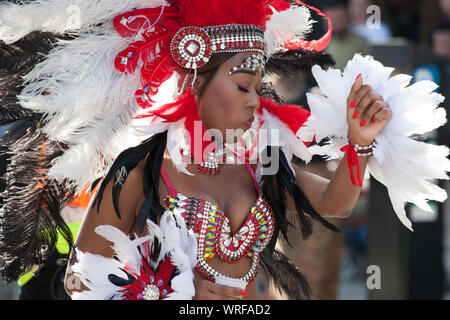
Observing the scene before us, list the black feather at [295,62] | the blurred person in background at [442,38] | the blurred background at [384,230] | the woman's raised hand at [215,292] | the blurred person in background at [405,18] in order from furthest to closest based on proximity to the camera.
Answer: the blurred person in background at [405,18]
the blurred person in background at [442,38]
the blurred background at [384,230]
the black feather at [295,62]
the woman's raised hand at [215,292]

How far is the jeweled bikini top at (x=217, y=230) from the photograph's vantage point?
2.46 meters

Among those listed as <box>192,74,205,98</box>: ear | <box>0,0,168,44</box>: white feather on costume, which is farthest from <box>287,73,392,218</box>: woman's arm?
<box>0,0,168,44</box>: white feather on costume

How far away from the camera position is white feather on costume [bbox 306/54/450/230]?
235 centimetres

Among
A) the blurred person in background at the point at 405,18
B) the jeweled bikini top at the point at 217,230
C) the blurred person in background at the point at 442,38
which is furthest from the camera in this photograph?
the blurred person in background at the point at 405,18

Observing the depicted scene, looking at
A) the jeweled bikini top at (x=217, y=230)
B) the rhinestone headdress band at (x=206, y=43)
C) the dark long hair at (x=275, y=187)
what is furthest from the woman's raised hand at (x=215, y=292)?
the rhinestone headdress band at (x=206, y=43)

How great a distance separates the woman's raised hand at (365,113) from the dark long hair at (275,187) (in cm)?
44

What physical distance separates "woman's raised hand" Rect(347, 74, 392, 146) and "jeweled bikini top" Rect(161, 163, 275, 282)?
1.66ft

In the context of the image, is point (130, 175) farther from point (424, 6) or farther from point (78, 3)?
point (424, 6)

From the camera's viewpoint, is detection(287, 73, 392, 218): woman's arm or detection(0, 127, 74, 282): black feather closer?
detection(287, 73, 392, 218): woman's arm

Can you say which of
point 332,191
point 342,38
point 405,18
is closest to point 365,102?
point 332,191

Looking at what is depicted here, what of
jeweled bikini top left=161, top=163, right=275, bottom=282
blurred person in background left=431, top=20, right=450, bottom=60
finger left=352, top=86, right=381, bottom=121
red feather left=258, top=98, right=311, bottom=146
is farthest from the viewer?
blurred person in background left=431, top=20, right=450, bottom=60

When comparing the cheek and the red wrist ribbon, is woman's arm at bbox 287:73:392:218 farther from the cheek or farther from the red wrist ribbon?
the cheek

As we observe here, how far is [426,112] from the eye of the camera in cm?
236

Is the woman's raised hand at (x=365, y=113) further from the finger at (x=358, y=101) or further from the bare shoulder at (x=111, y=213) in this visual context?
the bare shoulder at (x=111, y=213)
